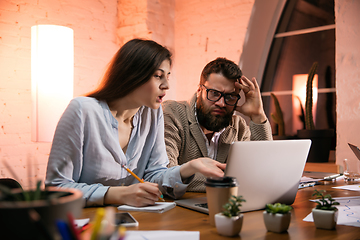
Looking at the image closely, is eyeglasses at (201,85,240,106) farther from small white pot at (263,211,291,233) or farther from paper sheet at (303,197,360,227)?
small white pot at (263,211,291,233)

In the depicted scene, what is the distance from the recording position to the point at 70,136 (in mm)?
1103

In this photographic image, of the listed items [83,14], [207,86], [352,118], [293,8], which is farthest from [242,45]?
[83,14]

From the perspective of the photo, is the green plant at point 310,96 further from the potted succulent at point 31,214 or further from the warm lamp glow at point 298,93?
the potted succulent at point 31,214

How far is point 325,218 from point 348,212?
224 mm

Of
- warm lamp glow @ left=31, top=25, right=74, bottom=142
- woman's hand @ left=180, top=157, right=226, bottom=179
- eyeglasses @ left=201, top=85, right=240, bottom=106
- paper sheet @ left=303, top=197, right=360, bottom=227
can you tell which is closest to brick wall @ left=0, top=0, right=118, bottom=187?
warm lamp glow @ left=31, top=25, right=74, bottom=142

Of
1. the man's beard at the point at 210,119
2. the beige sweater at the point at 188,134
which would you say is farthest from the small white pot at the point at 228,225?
the man's beard at the point at 210,119

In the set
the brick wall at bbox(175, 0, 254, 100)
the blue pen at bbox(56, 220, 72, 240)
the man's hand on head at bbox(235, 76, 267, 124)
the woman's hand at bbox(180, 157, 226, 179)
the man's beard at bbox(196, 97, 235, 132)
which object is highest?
the brick wall at bbox(175, 0, 254, 100)

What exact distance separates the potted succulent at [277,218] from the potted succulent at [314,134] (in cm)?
191

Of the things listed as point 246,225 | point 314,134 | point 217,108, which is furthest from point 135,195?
point 314,134

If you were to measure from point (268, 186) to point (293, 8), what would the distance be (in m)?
2.54

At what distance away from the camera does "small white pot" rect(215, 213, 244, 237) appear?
72 centimetres

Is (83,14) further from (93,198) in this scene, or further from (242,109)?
(93,198)

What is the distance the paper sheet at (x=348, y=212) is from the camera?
854 millimetres

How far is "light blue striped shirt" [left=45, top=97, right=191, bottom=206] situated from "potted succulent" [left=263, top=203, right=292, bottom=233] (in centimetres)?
43
